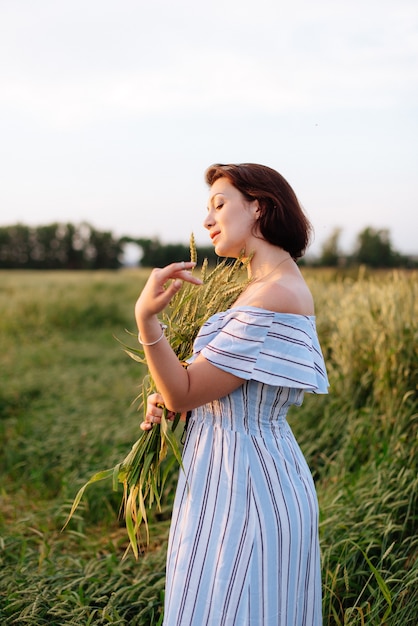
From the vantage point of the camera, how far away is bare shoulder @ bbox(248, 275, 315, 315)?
5.03ft

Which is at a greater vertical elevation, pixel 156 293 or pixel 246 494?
pixel 156 293

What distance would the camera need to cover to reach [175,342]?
5.88ft

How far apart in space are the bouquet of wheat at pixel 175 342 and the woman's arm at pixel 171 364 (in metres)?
0.21

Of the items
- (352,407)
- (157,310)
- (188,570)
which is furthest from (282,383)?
(352,407)

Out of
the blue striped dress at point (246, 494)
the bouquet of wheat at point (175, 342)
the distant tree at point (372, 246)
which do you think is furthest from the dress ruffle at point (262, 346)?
the distant tree at point (372, 246)

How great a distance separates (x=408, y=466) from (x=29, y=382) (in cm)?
488

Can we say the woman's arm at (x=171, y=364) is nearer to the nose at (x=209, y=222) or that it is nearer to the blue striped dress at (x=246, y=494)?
the blue striped dress at (x=246, y=494)

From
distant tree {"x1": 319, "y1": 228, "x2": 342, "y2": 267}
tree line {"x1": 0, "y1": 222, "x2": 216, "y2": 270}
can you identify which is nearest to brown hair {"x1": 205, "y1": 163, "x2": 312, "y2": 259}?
distant tree {"x1": 319, "y1": 228, "x2": 342, "y2": 267}

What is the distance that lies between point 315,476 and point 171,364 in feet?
8.73

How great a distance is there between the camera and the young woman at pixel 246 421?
150 cm

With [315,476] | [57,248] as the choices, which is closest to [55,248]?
[57,248]

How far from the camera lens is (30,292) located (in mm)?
13078

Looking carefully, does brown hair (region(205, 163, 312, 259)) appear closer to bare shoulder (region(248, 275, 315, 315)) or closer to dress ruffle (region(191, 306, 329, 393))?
bare shoulder (region(248, 275, 315, 315))

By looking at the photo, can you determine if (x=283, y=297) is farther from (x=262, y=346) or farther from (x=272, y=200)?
(x=272, y=200)
